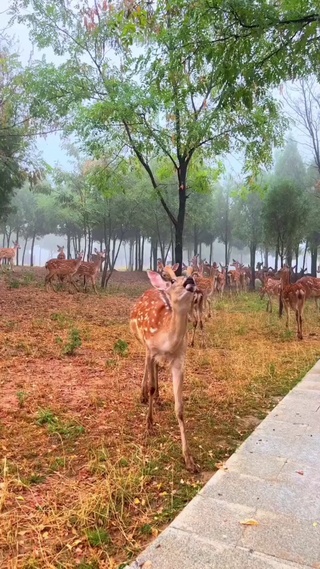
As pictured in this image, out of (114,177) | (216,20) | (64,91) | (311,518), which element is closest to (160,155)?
(114,177)

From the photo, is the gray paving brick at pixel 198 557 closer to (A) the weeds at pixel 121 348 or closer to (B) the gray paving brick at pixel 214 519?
(B) the gray paving brick at pixel 214 519

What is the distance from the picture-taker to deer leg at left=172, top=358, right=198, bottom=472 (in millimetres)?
3539

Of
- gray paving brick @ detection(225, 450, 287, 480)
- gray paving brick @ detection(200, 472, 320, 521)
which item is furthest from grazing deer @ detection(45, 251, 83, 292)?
gray paving brick @ detection(200, 472, 320, 521)

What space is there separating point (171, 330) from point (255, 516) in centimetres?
162

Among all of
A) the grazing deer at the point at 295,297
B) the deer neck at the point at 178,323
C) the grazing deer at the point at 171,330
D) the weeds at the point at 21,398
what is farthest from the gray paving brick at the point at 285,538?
the grazing deer at the point at 295,297

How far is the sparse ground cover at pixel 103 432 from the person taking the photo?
269cm

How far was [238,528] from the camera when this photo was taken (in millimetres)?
2594

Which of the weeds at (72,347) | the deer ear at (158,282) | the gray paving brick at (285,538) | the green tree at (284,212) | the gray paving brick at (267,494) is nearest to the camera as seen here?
the gray paving brick at (285,538)

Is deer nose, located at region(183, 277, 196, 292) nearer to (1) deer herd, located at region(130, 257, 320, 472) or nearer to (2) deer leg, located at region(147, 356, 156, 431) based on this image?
(1) deer herd, located at region(130, 257, 320, 472)

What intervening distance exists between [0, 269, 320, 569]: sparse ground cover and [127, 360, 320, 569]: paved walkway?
20cm

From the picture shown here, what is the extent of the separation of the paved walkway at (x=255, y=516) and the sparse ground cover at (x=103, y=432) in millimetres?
202

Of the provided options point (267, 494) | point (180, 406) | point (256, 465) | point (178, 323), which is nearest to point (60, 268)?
point (178, 323)

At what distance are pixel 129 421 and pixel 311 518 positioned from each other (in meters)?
2.23

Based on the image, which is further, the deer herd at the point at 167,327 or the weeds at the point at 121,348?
the weeds at the point at 121,348
